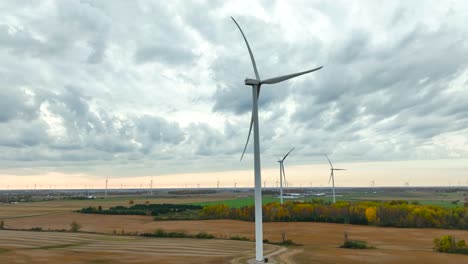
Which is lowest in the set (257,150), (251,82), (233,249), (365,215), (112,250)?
(233,249)

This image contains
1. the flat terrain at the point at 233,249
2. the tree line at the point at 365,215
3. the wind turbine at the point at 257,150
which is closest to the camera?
the wind turbine at the point at 257,150

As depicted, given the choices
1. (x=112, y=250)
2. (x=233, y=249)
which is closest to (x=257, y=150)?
(x=233, y=249)

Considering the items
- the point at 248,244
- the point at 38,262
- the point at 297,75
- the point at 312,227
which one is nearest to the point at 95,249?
the point at 38,262

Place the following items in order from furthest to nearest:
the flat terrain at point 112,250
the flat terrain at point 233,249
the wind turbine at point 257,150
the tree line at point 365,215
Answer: the tree line at point 365,215 < the flat terrain at point 233,249 < the flat terrain at point 112,250 < the wind turbine at point 257,150

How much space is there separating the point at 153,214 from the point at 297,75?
4359 inches

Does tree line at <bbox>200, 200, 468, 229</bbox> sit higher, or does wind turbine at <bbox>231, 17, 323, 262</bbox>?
wind turbine at <bbox>231, 17, 323, 262</bbox>

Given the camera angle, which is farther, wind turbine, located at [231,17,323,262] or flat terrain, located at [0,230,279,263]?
flat terrain, located at [0,230,279,263]

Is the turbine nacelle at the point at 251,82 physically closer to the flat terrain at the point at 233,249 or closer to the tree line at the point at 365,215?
the flat terrain at the point at 233,249

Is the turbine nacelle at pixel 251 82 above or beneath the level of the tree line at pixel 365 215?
above

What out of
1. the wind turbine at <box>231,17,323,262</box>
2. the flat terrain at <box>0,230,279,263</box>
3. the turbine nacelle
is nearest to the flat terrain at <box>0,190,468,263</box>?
the flat terrain at <box>0,230,279,263</box>

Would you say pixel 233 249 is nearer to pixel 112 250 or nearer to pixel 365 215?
pixel 112 250

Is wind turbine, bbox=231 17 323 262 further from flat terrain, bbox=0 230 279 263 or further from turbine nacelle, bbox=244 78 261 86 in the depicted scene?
flat terrain, bbox=0 230 279 263

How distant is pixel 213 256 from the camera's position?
2127 inches

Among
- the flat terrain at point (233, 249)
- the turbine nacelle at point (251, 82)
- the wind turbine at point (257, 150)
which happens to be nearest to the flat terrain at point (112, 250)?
the flat terrain at point (233, 249)
